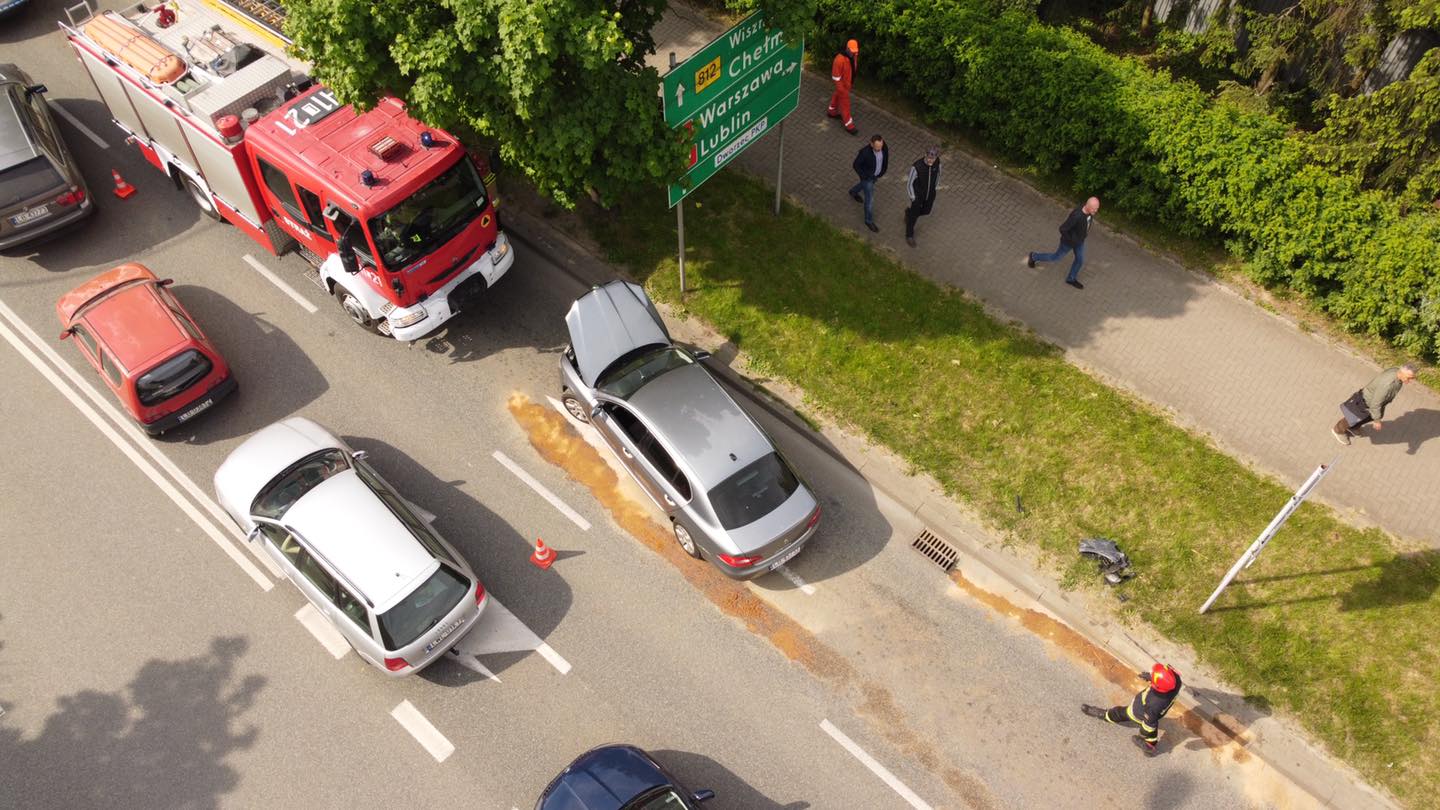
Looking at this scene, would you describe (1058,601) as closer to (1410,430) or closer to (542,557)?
(1410,430)

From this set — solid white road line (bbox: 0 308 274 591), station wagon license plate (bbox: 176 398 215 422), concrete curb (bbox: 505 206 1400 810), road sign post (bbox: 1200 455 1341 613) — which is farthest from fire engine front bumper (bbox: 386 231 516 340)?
road sign post (bbox: 1200 455 1341 613)

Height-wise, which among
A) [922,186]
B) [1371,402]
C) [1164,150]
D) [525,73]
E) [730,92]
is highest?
[525,73]

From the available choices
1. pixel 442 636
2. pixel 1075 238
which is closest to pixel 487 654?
pixel 442 636

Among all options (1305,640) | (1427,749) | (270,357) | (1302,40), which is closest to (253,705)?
(270,357)

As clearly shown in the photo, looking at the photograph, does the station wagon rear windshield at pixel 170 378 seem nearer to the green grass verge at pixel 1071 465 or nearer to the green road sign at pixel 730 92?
the green grass verge at pixel 1071 465

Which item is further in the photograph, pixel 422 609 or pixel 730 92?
pixel 730 92

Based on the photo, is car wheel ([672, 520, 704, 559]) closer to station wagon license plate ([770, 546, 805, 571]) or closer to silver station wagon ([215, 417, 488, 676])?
station wagon license plate ([770, 546, 805, 571])

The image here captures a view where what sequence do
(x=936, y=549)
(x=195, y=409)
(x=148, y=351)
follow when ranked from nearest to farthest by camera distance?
1. (x=936, y=549)
2. (x=148, y=351)
3. (x=195, y=409)

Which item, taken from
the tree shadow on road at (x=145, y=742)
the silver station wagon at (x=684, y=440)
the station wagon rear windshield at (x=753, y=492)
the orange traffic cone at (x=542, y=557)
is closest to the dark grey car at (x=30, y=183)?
the tree shadow on road at (x=145, y=742)
